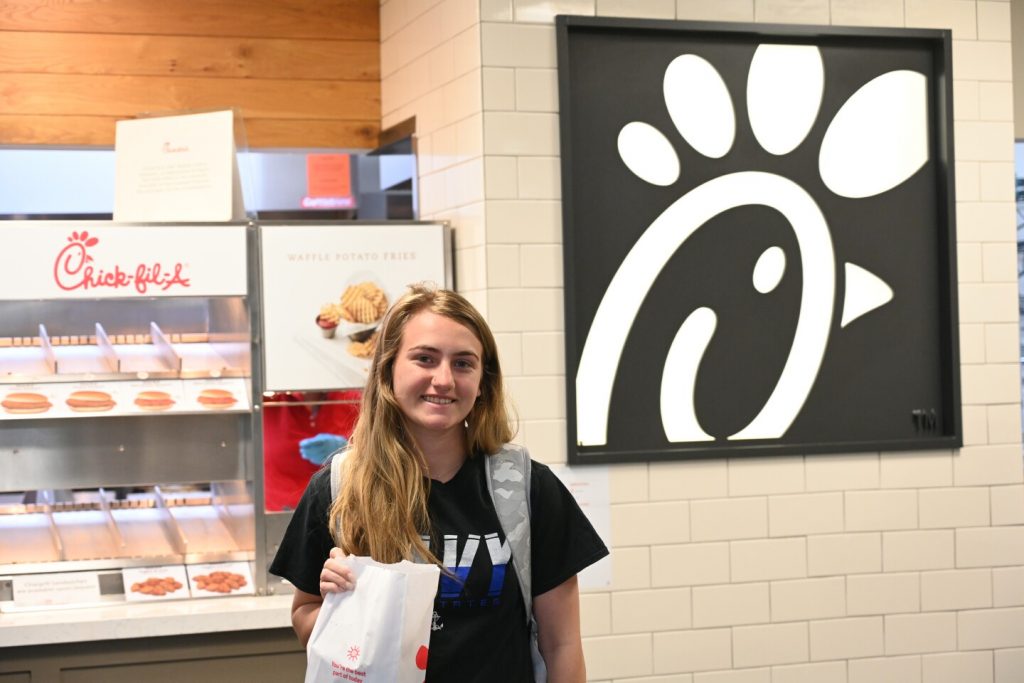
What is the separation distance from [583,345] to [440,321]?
2.06 meters

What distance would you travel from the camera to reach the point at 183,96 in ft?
16.0

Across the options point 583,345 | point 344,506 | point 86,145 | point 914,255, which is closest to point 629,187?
point 583,345

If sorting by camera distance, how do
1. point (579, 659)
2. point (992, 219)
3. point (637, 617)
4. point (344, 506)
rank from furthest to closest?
point (992, 219) → point (637, 617) → point (579, 659) → point (344, 506)

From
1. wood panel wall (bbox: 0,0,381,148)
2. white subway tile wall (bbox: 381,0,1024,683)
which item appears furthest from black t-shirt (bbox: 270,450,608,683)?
wood panel wall (bbox: 0,0,381,148)

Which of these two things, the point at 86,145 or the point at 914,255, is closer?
the point at 914,255

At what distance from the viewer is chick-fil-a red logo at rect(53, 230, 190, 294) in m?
4.11

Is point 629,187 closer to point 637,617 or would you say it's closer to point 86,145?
point 637,617

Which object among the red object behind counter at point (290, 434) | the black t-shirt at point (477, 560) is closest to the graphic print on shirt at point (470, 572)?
the black t-shirt at point (477, 560)

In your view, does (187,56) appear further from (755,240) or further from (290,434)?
(755,240)

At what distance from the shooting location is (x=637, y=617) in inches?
163

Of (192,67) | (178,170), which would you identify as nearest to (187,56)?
(192,67)

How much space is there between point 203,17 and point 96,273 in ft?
4.15

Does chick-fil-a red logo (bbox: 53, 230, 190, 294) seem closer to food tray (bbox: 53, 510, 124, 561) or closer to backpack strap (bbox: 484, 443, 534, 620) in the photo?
food tray (bbox: 53, 510, 124, 561)

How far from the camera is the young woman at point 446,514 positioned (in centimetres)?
204
